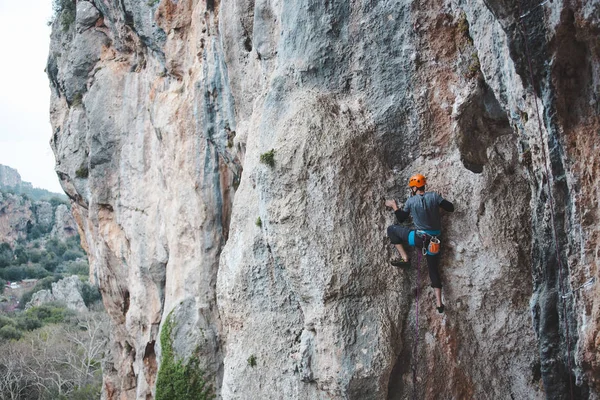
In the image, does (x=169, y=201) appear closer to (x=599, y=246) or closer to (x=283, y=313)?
(x=283, y=313)

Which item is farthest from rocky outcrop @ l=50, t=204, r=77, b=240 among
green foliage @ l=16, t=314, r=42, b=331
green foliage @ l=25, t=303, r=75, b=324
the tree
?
green foliage @ l=16, t=314, r=42, b=331

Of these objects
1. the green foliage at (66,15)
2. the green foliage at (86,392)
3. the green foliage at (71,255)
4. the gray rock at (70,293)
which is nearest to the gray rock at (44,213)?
the green foliage at (71,255)

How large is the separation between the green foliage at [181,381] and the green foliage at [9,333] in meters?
26.2

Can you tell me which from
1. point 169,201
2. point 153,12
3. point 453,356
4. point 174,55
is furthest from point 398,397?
point 153,12

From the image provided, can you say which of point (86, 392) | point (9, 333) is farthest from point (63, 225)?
point (86, 392)

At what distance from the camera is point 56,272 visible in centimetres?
5716

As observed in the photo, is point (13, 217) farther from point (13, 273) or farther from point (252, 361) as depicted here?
point (252, 361)

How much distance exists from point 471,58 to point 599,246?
3.13 m

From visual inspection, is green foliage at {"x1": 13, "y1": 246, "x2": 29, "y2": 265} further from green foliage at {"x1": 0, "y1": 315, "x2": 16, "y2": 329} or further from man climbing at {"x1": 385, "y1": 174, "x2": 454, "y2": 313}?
man climbing at {"x1": 385, "y1": 174, "x2": 454, "y2": 313}

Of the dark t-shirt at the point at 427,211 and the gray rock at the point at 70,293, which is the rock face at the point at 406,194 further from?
the gray rock at the point at 70,293

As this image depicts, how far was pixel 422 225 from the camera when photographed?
6949mm

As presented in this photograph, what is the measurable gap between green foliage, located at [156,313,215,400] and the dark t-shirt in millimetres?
6652

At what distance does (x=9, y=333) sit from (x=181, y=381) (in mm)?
27112

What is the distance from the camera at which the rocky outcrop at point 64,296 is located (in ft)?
145
